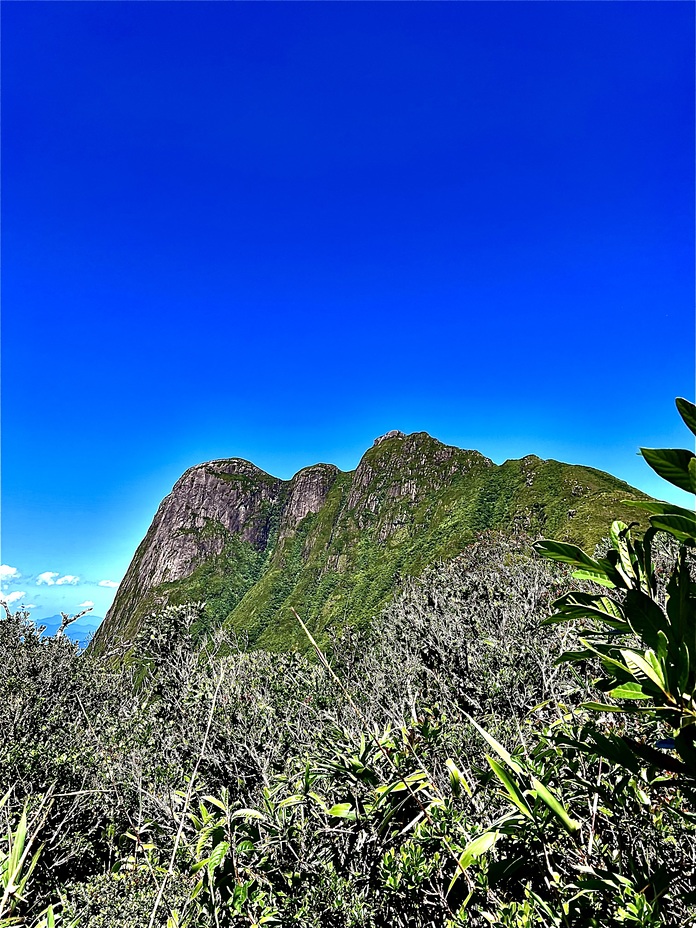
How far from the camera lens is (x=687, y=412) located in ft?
2.65

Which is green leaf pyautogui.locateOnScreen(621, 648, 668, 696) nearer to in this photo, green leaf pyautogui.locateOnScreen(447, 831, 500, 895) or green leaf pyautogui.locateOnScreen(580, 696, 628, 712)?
green leaf pyautogui.locateOnScreen(580, 696, 628, 712)

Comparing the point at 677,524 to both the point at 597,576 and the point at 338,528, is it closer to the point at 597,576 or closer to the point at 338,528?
the point at 597,576

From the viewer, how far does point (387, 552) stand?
418 feet

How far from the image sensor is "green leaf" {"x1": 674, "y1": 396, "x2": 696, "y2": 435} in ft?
2.63

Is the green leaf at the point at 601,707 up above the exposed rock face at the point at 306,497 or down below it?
below

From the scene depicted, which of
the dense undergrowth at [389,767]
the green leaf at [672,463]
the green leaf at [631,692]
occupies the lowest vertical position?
the dense undergrowth at [389,767]

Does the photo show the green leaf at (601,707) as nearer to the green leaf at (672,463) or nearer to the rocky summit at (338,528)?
the green leaf at (672,463)

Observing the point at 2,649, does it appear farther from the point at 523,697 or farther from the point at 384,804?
the point at 384,804

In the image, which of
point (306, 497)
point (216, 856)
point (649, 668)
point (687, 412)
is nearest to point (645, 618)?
point (649, 668)

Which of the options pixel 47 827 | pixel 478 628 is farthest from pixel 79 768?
pixel 478 628

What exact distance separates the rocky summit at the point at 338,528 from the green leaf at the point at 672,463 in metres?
65.0

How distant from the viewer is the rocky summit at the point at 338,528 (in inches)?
3711

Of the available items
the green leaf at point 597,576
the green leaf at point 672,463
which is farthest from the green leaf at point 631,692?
the green leaf at point 672,463

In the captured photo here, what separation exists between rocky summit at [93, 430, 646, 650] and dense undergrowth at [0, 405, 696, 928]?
53.7 metres
